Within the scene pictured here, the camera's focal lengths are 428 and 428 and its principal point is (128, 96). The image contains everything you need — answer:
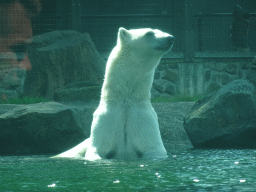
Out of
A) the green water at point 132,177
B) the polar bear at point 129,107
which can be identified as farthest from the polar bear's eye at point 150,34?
the green water at point 132,177

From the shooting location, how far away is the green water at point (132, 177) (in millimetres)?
2248

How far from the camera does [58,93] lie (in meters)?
6.94

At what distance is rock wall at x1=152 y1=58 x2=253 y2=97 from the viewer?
10883 millimetres

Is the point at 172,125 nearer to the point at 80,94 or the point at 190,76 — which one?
the point at 80,94

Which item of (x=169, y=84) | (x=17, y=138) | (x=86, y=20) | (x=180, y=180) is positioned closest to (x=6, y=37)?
(x=86, y=20)

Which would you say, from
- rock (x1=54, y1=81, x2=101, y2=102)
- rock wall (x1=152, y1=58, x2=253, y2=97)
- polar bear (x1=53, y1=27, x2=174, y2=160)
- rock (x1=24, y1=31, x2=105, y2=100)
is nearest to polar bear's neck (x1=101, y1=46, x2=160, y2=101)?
polar bear (x1=53, y1=27, x2=174, y2=160)

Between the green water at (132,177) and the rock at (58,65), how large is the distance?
5.79m

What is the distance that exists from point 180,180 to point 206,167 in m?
0.77

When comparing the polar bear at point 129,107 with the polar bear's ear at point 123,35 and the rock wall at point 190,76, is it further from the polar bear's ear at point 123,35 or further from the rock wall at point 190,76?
the rock wall at point 190,76

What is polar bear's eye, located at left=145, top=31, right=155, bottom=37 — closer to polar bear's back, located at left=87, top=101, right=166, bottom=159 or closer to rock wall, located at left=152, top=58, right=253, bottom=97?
polar bear's back, located at left=87, top=101, right=166, bottom=159

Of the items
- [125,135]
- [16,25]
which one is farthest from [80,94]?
[16,25]

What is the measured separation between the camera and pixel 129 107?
4000 mm

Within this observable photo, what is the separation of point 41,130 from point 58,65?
13.1 ft

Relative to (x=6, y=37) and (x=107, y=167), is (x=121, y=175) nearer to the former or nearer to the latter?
(x=107, y=167)
